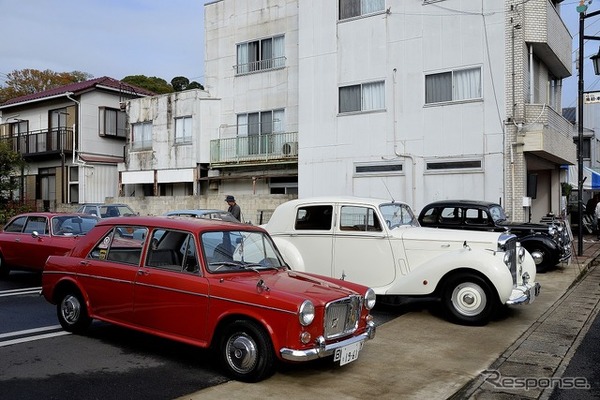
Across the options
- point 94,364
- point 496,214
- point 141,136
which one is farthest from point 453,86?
point 141,136

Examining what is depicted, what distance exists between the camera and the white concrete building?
16.3m

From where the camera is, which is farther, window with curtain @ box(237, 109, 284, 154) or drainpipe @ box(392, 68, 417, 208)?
window with curtain @ box(237, 109, 284, 154)

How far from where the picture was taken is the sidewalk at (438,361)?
197 inches

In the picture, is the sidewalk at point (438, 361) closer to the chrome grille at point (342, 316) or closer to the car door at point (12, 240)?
the chrome grille at point (342, 316)

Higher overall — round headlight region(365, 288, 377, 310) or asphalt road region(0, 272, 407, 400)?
round headlight region(365, 288, 377, 310)

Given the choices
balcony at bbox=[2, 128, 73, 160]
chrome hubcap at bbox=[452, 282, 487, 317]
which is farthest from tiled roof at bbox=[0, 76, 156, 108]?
chrome hubcap at bbox=[452, 282, 487, 317]

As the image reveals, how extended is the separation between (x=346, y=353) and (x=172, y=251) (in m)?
2.20

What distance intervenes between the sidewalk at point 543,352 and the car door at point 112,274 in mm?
3606

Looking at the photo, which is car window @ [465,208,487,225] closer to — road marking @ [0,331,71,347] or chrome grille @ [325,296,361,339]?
chrome grille @ [325,296,361,339]

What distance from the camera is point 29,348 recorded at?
612cm

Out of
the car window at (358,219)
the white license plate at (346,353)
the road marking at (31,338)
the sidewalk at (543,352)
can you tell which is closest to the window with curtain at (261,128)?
the car window at (358,219)

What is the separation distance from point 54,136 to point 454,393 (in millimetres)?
29254

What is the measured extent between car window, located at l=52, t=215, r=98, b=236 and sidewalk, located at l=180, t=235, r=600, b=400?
6699mm

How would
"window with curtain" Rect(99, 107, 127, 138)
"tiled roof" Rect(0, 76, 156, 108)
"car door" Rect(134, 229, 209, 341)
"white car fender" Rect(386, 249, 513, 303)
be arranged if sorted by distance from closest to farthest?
"car door" Rect(134, 229, 209, 341) < "white car fender" Rect(386, 249, 513, 303) < "tiled roof" Rect(0, 76, 156, 108) < "window with curtain" Rect(99, 107, 127, 138)
